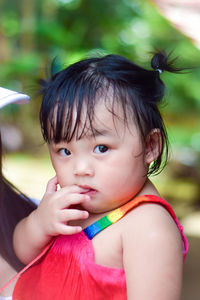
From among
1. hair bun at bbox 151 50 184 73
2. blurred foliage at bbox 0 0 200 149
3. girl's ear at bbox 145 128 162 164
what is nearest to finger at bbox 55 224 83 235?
girl's ear at bbox 145 128 162 164

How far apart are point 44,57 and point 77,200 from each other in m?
4.93

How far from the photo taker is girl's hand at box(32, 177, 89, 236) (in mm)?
958

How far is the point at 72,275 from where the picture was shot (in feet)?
3.23

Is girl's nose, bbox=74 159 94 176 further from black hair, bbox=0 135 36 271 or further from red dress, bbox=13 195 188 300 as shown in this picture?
black hair, bbox=0 135 36 271

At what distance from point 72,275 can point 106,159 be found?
26 centimetres

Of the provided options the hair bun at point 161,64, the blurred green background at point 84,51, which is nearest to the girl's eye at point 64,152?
the hair bun at point 161,64

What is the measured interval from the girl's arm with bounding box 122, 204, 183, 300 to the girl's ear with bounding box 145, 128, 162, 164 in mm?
133

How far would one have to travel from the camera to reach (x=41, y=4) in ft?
20.3

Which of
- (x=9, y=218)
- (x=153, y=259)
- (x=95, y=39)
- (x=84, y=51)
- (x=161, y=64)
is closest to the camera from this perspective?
(x=153, y=259)

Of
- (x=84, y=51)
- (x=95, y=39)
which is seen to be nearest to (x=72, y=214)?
(x=84, y=51)

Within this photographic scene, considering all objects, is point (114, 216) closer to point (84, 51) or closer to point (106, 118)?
point (106, 118)

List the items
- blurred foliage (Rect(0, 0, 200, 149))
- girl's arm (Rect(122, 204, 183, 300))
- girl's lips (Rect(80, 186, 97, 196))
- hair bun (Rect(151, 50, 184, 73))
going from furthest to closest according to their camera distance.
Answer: blurred foliage (Rect(0, 0, 200, 149)) < hair bun (Rect(151, 50, 184, 73)) < girl's lips (Rect(80, 186, 97, 196)) < girl's arm (Rect(122, 204, 183, 300))

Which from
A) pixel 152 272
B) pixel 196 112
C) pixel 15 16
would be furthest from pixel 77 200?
pixel 15 16

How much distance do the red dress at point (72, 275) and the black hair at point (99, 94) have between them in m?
0.18
